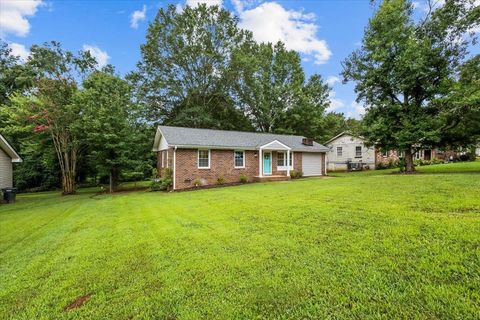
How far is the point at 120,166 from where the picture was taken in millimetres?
18938

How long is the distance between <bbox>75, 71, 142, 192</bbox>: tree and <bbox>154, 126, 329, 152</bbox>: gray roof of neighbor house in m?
2.59

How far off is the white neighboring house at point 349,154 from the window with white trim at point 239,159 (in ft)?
50.6

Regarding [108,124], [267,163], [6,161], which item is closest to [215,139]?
[267,163]

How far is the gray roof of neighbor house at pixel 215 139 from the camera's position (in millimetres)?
16484

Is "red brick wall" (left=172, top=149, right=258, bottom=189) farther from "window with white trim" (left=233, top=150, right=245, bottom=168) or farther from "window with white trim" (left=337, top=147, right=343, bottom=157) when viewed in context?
"window with white trim" (left=337, top=147, right=343, bottom=157)

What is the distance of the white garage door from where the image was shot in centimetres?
2189

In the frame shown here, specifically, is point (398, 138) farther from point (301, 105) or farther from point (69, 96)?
point (69, 96)

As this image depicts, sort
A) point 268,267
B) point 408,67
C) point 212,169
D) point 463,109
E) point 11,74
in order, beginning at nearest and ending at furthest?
point 268,267
point 463,109
point 408,67
point 212,169
point 11,74

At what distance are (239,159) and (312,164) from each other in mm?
7792

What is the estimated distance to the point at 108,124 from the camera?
17.4m

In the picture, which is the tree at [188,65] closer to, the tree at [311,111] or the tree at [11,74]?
the tree at [311,111]

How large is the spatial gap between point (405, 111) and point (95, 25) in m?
22.9

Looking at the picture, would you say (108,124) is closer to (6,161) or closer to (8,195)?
(6,161)

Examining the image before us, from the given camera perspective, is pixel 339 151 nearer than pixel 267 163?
No
